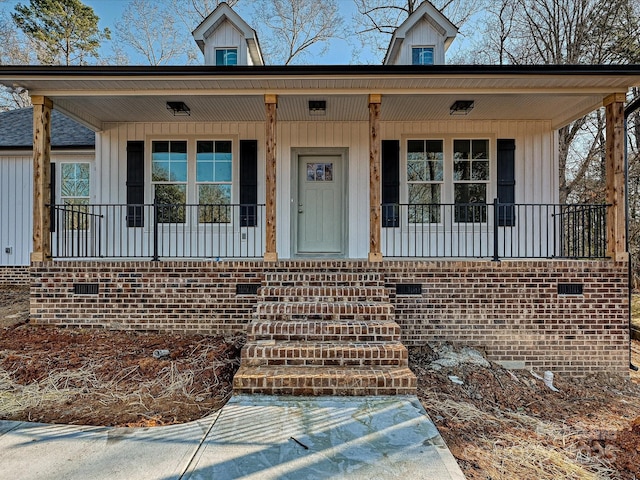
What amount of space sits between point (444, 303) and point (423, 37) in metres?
5.24

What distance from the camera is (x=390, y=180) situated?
6.96 m

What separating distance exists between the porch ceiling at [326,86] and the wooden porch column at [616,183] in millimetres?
319

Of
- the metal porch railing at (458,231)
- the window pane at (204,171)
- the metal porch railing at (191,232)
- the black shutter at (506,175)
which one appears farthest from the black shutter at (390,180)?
the window pane at (204,171)

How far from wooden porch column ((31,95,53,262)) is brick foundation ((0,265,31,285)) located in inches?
159

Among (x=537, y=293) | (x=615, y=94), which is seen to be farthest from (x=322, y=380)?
(x=615, y=94)

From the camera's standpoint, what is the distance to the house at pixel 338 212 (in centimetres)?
491

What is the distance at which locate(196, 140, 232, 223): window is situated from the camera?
711 centimetres

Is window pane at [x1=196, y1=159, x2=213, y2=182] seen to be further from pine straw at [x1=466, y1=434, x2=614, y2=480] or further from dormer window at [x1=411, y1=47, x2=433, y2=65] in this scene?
pine straw at [x1=466, y1=434, x2=614, y2=480]

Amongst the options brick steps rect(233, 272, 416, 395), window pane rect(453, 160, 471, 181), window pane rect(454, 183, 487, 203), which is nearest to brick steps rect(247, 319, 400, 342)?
brick steps rect(233, 272, 416, 395)

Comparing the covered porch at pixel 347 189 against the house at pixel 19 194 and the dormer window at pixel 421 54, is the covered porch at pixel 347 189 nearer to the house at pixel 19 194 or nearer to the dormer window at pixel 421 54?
the dormer window at pixel 421 54

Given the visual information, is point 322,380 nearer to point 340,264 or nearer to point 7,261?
point 340,264

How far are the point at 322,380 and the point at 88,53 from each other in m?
19.6

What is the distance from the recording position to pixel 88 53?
17172 mm

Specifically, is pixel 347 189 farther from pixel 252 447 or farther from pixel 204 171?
pixel 252 447
